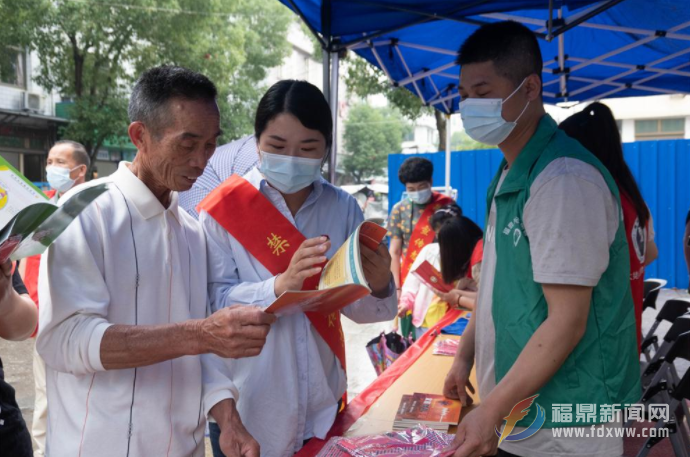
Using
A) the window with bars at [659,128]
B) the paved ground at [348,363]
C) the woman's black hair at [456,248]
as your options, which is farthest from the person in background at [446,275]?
the window with bars at [659,128]

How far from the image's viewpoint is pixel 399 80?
16.0 feet

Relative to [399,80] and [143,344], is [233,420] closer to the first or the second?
[143,344]

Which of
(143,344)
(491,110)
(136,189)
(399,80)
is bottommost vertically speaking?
(143,344)

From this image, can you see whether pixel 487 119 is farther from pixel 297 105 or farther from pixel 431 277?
pixel 431 277

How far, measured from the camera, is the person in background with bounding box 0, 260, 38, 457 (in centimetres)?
139

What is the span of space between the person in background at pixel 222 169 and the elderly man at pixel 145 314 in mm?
1639

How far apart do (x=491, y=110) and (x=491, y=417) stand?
0.84m

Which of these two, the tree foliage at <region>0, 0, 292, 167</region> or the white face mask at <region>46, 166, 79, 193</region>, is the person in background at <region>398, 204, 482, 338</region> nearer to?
the white face mask at <region>46, 166, 79, 193</region>

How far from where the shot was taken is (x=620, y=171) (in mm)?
2182

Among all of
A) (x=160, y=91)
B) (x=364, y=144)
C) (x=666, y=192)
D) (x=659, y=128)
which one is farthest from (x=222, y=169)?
(x=364, y=144)

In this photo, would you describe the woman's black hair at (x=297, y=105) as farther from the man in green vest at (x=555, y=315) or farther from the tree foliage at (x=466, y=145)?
the tree foliage at (x=466, y=145)

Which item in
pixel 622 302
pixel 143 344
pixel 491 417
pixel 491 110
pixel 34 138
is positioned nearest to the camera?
pixel 143 344

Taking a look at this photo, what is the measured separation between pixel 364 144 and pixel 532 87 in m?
45.4

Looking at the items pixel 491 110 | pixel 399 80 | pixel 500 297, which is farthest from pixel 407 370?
pixel 399 80
